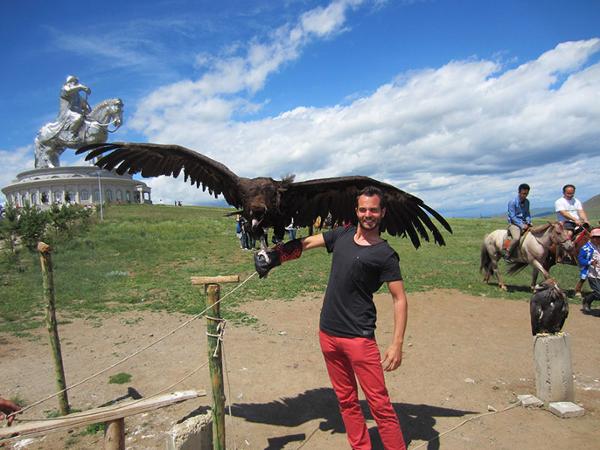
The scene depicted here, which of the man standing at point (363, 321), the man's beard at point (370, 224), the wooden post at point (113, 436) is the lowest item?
the wooden post at point (113, 436)

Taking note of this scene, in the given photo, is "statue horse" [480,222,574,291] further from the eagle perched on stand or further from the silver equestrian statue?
the silver equestrian statue

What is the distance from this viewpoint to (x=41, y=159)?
52.2 metres

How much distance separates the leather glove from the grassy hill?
4.87 m

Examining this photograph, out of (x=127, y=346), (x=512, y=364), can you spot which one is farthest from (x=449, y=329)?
(x=127, y=346)

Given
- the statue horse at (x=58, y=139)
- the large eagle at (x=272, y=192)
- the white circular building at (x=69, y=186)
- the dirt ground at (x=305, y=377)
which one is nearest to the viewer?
the dirt ground at (x=305, y=377)

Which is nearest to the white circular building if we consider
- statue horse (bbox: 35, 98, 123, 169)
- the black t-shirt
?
statue horse (bbox: 35, 98, 123, 169)

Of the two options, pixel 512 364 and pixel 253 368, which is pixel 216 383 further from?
pixel 512 364

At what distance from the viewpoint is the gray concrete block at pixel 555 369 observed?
472 cm

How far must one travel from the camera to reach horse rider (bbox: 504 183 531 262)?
1028cm

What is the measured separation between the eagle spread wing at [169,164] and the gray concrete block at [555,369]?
415 centimetres

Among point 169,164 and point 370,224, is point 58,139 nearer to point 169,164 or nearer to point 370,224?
point 169,164

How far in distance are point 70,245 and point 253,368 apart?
16.5 m

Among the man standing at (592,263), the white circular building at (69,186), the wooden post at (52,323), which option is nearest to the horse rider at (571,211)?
the man standing at (592,263)

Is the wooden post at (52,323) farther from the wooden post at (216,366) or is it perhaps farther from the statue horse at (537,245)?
the statue horse at (537,245)
